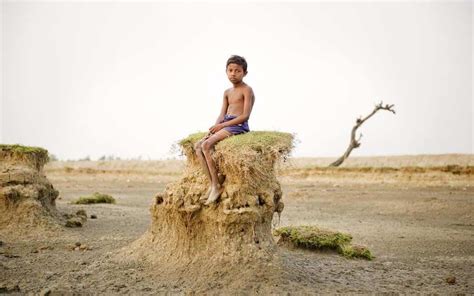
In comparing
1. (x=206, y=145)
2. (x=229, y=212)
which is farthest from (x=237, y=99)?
(x=229, y=212)

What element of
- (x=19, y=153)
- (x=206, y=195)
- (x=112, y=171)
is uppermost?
(x=19, y=153)

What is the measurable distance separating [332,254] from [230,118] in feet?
12.4

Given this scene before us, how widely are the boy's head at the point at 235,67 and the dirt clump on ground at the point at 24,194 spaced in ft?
20.0

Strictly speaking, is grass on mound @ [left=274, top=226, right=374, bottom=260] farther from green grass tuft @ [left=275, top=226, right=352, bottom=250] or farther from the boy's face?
the boy's face

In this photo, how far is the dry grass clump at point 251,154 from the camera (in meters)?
6.03

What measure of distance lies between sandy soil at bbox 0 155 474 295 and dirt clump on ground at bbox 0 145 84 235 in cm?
47

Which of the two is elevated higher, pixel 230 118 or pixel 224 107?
pixel 224 107

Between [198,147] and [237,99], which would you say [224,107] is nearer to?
[237,99]

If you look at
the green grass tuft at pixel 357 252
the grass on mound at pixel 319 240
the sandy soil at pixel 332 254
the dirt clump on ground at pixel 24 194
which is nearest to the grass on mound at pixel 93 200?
the sandy soil at pixel 332 254

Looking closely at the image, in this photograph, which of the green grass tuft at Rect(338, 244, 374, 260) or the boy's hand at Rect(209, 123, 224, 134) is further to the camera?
the green grass tuft at Rect(338, 244, 374, 260)

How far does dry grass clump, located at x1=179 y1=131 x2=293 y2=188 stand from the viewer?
237 inches

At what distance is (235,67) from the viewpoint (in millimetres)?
6488

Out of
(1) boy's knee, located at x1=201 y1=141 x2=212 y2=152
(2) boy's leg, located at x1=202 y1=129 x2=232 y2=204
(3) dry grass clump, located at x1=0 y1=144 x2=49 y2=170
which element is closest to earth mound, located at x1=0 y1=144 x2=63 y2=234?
(3) dry grass clump, located at x1=0 y1=144 x2=49 y2=170

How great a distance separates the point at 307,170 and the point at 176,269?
22.6 meters
